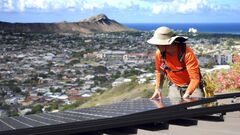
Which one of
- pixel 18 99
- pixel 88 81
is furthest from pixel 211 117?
pixel 88 81

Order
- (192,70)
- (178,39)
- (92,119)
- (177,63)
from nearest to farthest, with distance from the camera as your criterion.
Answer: (92,119) < (192,70) < (178,39) < (177,63)

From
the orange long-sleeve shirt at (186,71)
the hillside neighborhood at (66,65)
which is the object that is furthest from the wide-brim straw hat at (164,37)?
the hillside neighborhood at (66,65)

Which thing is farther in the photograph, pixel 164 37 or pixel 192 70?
pixel 164 37

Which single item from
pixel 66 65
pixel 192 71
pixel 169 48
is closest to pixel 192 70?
pixel 192 71

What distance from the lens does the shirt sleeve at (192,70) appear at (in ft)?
21.2

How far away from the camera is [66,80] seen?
3077cm

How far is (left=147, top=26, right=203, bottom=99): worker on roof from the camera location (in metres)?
6.49

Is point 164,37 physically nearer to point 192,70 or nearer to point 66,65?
point 192,70

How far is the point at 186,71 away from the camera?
6.72m

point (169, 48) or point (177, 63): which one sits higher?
point (169, 48)

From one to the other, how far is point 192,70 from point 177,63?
297 millimetres

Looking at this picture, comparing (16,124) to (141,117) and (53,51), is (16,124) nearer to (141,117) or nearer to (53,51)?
(141,117)

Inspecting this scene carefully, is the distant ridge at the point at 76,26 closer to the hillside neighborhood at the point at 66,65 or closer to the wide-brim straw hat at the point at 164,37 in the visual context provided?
the hillside neighborhood at the point at 66,65

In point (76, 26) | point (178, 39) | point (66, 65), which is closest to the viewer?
point (178, 39)
